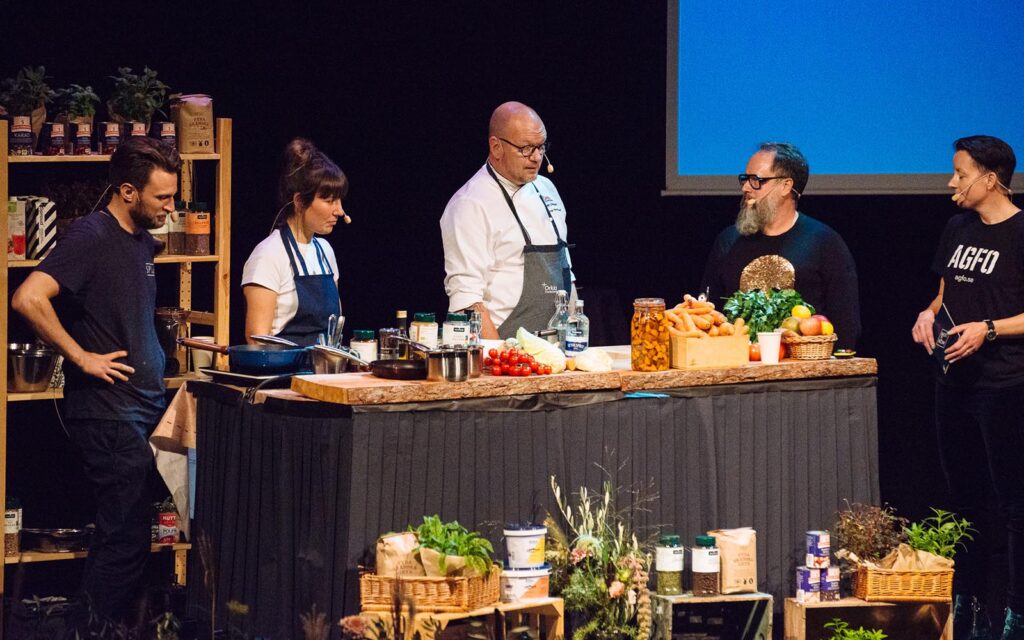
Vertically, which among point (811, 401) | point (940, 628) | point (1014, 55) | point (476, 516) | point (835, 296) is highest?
point (1014, 55)

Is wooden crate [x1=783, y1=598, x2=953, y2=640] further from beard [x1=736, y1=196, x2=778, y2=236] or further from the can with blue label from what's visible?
beard [x1=736, y1=196, x2=778, y2=236]

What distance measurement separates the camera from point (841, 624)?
4.45m

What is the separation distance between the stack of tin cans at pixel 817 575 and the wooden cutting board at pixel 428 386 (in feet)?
2.48

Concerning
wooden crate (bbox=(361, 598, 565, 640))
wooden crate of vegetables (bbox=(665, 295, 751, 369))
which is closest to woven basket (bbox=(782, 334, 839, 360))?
wooden crate of vegetables (bbox=(665, 295, 751, 369))

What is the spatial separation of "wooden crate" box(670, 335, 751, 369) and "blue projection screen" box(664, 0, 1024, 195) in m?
1.95

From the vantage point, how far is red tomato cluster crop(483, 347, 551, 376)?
4309 mm

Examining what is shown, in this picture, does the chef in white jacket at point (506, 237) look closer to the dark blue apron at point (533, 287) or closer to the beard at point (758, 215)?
the dark blue apron at point (533, 287)

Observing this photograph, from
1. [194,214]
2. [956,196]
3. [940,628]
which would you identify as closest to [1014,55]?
[956,196]

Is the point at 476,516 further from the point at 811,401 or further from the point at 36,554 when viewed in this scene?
the point at 36,554

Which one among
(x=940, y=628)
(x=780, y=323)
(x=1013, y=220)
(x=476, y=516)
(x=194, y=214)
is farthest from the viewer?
(x=194, y=214)

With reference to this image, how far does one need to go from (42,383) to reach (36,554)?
613 millimetres

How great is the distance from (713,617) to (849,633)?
16.8 inches

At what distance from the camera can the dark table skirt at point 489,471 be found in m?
4.07

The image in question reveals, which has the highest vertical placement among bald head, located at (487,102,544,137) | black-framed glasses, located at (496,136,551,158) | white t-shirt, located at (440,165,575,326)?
bald head, located at (487,102,544,137)
